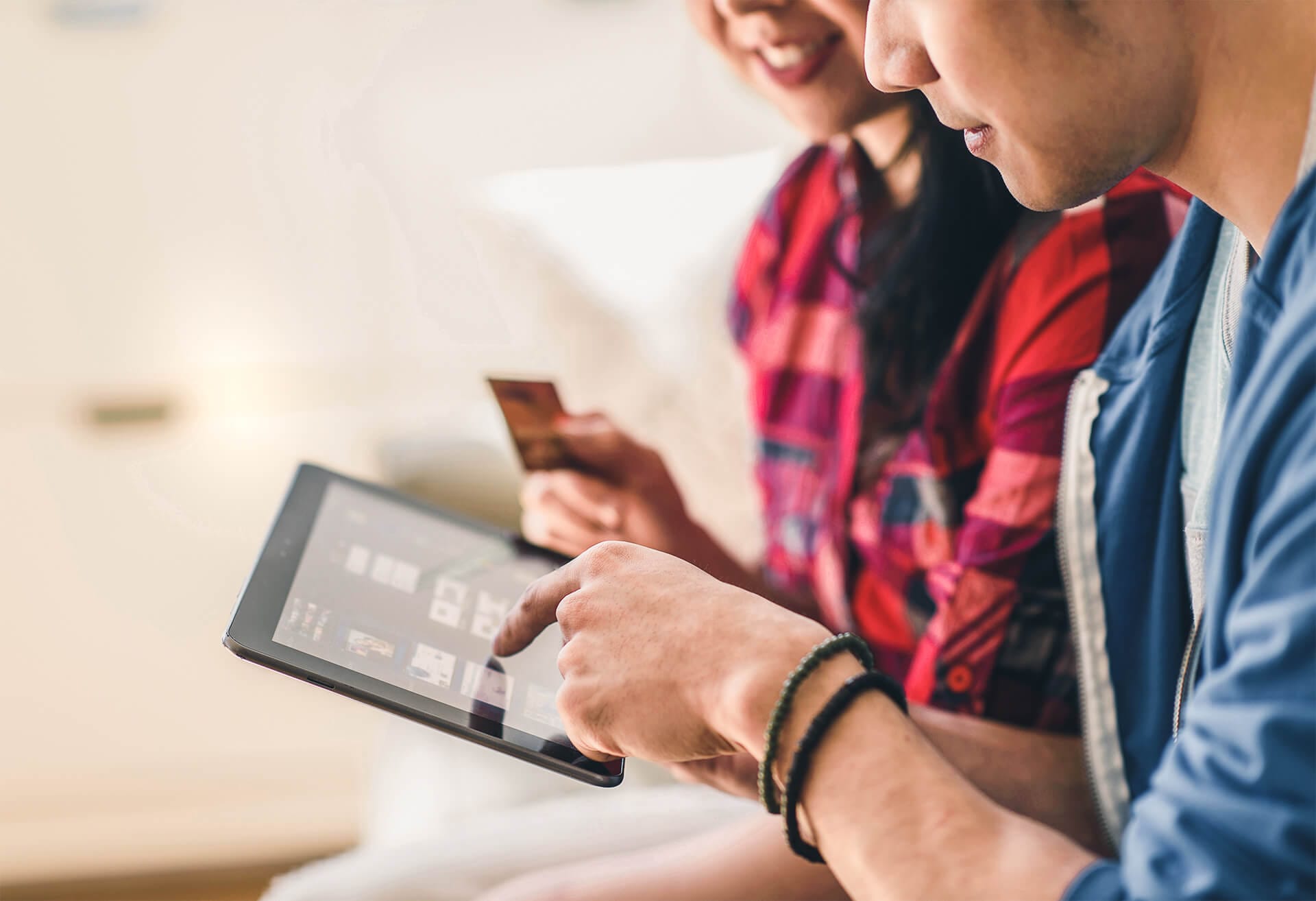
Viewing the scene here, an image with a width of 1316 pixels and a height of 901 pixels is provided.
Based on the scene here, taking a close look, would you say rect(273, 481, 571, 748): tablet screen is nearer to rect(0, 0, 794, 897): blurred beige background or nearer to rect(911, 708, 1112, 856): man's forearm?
rect(911, 708, 1112, 856): man's forearm

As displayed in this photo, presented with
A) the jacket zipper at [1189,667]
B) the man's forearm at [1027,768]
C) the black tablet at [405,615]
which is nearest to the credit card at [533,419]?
the black tablet at [405,615]

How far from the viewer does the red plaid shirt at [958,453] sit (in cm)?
71

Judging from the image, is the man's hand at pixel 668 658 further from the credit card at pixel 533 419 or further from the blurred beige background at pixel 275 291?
the blurred beige background at pixel 275 291

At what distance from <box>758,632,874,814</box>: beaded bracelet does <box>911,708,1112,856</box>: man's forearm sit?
0.82ft

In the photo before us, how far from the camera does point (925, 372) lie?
0.92m

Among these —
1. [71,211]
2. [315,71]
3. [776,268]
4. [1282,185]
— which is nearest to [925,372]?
[776,268]

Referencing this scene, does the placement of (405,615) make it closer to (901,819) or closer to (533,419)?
(533,419)

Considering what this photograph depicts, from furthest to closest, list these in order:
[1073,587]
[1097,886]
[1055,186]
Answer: [1073,587] < [1055,186] < [1097,886]

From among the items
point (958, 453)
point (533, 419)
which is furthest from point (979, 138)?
point (533, 419)

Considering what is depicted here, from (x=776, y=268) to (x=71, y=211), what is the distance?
92 cm

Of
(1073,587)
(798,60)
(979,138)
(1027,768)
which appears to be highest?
(798,60)

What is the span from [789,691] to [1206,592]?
19 cm

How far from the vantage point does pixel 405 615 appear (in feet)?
2.22

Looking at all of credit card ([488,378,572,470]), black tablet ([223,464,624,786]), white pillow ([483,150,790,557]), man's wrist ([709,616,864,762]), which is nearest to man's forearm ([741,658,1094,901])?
man's wrist ([709,616,864,762])
